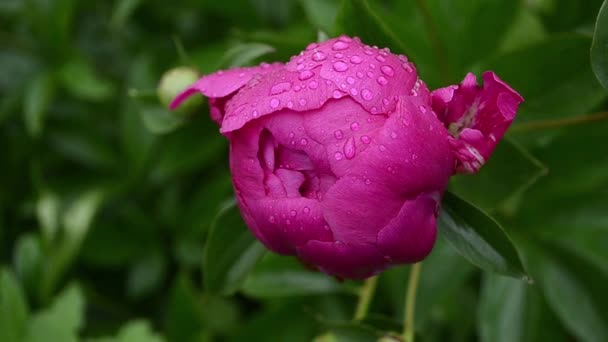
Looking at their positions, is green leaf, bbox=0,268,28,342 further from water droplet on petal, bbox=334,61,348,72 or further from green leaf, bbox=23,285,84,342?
water droplet on petal, bbox=334,61,348,72

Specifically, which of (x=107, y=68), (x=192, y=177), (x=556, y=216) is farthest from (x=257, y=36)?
(x=107, y=68)

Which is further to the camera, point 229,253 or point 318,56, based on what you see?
point 229,253

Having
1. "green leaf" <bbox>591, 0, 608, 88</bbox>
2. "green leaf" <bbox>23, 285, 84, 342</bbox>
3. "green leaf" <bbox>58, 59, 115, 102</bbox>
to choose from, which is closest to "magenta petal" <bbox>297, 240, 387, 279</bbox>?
"green leaf" <bbox>591, 0, 608, 88</bbox>

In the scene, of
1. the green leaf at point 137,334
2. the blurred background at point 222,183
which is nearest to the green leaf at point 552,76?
the blurred background at point 222,183

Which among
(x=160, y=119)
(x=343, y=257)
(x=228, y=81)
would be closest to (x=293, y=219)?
(x=343, y=257)

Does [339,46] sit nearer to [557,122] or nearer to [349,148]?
[349,148]

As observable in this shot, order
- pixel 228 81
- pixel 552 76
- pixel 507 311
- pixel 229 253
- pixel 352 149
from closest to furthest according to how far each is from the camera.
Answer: pixel 352 149 < pixel 228 81 < pixel 229 253 < pixel 552 76 < pixel 507 311

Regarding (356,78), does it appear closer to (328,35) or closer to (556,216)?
Answer: (328,35)
